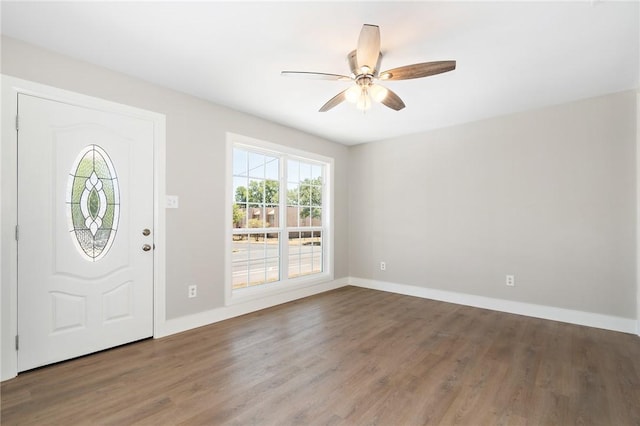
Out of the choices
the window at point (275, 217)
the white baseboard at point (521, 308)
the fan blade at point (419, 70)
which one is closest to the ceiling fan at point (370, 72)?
the fan blade at point (419, 70)

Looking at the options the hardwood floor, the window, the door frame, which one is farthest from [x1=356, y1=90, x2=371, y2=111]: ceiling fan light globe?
the door frame

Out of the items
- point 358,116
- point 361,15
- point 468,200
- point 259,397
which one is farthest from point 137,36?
point 468,200

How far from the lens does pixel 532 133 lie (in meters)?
3.72

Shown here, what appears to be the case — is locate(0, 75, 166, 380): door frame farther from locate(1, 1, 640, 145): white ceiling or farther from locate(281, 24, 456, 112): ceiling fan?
locate(281, 24, 456, 112): ceiling fan

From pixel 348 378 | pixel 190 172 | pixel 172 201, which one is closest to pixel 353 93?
pixel 190 172

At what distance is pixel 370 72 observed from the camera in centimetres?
225

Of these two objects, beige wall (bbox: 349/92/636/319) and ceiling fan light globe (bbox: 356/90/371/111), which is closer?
ceiling fan light globe (bbox: 356/90/371/111)

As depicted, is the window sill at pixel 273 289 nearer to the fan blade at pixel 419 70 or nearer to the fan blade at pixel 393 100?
the fan blade at pixel 393 100

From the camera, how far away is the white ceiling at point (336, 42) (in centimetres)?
195

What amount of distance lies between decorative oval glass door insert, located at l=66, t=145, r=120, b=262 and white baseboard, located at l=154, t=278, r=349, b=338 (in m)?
0.98

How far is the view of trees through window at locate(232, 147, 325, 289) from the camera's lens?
12.8 ft

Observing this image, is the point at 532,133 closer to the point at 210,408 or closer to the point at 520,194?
the point at 520,194

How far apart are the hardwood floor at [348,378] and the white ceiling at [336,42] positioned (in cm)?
254

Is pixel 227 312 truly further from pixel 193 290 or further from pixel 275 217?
pixel 275 217
